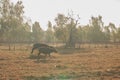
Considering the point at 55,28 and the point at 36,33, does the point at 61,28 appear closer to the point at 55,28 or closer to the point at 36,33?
the point at 55,28

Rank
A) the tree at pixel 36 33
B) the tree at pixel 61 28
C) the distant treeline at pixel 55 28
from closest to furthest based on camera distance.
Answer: the distant treeline at pixel 55 28
the tree at pixel 61 28
the tree at pixel 36 33

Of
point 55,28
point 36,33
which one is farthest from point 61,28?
point 36,33

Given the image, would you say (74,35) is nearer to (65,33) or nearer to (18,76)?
(65,33)

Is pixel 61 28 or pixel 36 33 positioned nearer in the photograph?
pixel 61 28

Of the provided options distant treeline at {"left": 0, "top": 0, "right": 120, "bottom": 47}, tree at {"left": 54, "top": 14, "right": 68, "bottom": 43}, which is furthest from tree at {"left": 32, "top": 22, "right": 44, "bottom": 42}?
tree at {"left": 54, "top": 14, "right": 68, "bottom": 43}

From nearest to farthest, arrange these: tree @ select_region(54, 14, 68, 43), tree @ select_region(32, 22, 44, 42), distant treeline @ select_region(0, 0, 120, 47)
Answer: distant treeline @ select_region(0, 0, 120, 47) → tree @ select_region(54, 14, 68, 43) → tree @ select_region(32, 22, 44, 42)

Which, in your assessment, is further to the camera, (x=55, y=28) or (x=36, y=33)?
(x=36, y=33)

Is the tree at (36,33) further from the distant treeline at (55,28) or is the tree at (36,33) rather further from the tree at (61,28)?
the tree at (61,28)

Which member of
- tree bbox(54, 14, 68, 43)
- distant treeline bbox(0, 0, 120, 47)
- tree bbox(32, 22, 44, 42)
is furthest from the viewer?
tree bbox(32, 22, 44, 42)

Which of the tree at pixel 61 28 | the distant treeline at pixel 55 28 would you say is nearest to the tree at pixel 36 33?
the distant treeline at pixel 55 28

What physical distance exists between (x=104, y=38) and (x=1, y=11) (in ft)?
165

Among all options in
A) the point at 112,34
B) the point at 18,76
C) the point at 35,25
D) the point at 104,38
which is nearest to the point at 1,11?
the point at 18,76

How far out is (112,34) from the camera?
106125 millimetres

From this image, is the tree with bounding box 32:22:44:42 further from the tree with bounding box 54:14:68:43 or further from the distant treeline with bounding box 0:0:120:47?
the tree with bounding box 54:14:68:43
